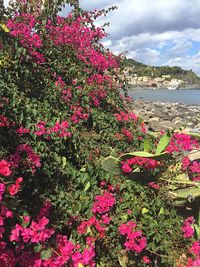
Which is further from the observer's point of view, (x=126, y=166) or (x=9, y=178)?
(x=126, y=166)

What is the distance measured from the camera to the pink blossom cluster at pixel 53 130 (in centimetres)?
398

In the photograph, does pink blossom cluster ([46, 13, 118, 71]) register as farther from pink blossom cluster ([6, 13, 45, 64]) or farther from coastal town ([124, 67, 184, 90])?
coastal town ([124, 67, 184, 90])

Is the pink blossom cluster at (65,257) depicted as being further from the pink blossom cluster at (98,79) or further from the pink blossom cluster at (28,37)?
the pink blossom cluster at (98,79)

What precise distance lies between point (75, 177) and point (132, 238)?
3.27 ft

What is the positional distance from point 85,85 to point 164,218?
2.62m

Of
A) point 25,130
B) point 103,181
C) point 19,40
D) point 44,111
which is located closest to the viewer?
point 25,130

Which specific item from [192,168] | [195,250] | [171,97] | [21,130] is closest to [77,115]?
[21,130]

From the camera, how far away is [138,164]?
13.7 feet

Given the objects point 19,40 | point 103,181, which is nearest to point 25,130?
point 103,181

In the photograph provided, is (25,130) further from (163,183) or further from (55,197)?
(163,183)

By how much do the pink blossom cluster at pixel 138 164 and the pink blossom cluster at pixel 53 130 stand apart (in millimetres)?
760

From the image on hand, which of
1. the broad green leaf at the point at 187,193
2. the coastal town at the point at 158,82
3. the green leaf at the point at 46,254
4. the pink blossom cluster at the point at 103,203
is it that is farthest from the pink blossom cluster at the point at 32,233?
the coastal town at the point at 158,82

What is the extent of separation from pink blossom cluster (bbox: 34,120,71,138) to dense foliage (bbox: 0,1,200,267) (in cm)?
1

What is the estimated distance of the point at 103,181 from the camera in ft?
13.6
